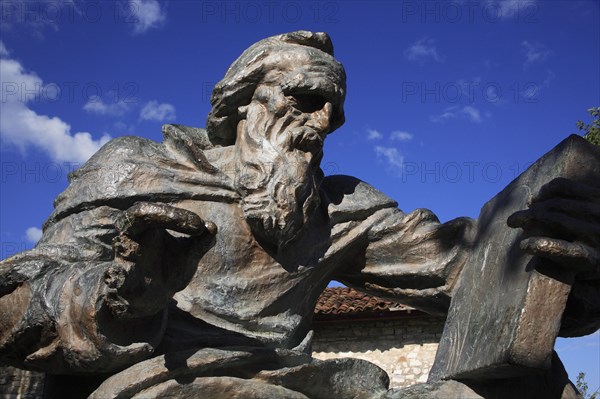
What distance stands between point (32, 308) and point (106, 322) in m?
0.33

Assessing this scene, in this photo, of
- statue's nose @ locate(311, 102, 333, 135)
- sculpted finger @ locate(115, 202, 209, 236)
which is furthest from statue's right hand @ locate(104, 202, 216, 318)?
statue's nose @ locate(311, 102, 333, 135)

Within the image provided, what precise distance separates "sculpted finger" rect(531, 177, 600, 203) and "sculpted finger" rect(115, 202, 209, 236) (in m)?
1.06

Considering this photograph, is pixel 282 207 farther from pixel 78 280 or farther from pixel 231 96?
pixel 78 280

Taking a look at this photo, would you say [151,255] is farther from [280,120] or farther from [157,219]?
[280,120]

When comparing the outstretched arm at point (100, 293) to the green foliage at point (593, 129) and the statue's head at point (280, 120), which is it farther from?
the green foliage at point (593, 129)

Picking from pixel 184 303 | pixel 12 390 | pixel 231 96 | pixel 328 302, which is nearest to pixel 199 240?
pixel 184 303

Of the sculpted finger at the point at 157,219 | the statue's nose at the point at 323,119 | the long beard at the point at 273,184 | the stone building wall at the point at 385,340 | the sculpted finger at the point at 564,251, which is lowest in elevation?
the sculpted finger at the point at 157,219

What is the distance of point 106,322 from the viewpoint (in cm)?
231

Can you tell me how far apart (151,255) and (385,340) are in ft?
35.3

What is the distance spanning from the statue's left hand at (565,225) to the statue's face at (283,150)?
84 cm

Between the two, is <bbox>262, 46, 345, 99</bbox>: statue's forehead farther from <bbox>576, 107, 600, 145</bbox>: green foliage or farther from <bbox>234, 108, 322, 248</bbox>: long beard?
<bbox>576, 107, 600, 145</bbox>: green foliage

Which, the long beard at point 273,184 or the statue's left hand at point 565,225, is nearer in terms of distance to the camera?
the statue's left hand at point 565,225

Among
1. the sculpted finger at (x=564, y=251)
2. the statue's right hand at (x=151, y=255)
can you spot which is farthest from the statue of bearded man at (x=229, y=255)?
the sculpted finger at (x=564, y=251)

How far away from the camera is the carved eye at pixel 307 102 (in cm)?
298
